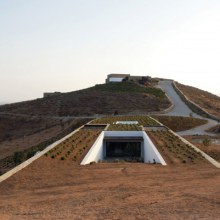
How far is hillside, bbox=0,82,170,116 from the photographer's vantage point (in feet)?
180

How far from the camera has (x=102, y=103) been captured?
58.5m

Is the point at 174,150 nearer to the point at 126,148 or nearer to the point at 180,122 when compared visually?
the point at 126,148

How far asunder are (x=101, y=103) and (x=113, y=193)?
159ft

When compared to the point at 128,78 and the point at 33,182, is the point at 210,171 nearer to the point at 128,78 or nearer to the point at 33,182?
the point at 33,182

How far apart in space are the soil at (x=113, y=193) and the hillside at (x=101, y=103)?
39.3 m

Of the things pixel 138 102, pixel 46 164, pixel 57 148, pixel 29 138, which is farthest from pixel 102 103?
pixel 46 164

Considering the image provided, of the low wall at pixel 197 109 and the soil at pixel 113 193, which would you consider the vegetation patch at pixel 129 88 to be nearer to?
the low wall at pixel 197 109

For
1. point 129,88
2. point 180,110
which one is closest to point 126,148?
point 180,110

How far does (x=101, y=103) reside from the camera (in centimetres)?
5850

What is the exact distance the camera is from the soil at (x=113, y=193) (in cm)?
866

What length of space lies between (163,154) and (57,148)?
19.1ft

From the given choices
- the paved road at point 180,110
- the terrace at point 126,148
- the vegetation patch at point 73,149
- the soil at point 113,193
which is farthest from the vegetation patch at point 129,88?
the soil at point 113,193

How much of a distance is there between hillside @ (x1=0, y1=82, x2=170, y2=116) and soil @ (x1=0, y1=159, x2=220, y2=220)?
39346 mm

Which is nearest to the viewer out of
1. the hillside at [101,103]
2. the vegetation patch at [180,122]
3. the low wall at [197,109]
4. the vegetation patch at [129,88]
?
the vegetation patch at [180,122]
